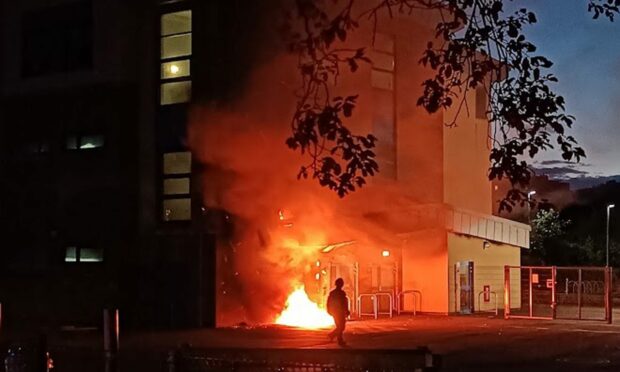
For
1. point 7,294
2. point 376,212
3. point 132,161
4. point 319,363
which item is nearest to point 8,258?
→ point 7,294

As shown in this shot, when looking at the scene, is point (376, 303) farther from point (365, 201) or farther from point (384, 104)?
point (384, 104)

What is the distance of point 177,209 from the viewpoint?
2817 cm

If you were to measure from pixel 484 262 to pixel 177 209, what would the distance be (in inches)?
470

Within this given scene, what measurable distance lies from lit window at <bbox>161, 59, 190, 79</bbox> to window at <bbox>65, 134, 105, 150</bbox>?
305cm

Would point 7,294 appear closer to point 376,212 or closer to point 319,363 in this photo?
point 376,212

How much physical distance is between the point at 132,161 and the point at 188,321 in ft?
17.5

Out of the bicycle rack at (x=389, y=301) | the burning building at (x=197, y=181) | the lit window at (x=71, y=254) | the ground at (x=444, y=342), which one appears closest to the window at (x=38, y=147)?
the burning building at (x=197, y=181)

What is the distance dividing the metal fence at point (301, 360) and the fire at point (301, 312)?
62.5ft

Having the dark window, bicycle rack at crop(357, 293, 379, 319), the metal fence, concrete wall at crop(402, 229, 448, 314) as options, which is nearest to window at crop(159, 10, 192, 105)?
the dark window

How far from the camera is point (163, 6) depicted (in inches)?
1121

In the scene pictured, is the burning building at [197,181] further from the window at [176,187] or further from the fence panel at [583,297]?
the fence panel at [583,297]

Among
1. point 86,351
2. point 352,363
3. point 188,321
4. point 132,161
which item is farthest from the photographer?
point 132,161

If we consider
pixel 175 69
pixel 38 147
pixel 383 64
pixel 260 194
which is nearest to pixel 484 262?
pixel 383 64

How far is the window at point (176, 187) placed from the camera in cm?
2792
